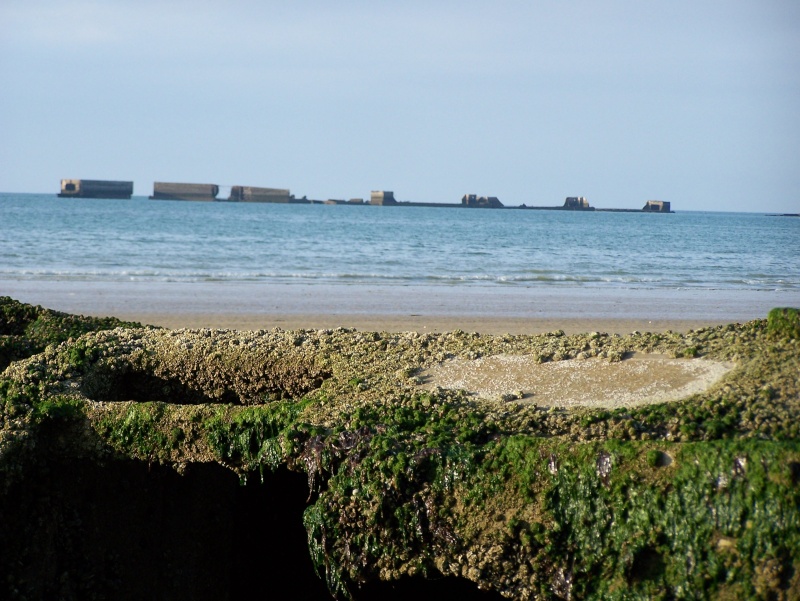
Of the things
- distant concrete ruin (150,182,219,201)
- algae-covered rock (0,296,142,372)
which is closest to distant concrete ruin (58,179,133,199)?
distant concrete ruin (150,182,219,201)

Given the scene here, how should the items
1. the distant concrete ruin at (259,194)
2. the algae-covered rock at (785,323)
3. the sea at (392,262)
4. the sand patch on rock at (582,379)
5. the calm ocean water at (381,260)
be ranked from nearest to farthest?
the sand patch on rock at (582,379) < the algae-covered rock at (785,323) < the sea at (392,262) < the calm ocean water at (381,260) < the distant concrete ruin at (259,194)

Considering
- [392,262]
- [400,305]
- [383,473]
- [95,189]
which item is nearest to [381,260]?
[392,262]

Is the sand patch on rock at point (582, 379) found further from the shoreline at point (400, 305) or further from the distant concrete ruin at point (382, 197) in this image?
the distant concrete ruin at point (382, 197)

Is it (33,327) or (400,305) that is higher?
(33,327)

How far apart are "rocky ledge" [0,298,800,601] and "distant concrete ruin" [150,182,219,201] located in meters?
127

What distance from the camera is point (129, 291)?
18.7m

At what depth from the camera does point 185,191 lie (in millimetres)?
130875

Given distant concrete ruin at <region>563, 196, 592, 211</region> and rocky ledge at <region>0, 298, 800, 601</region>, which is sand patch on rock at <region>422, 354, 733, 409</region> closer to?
rocky ledge at <region>0, 298, 800, 601</region>

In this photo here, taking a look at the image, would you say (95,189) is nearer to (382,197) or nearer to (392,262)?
(382,197)

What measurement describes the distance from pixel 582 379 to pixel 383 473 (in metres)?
1.22

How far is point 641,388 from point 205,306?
514 inches

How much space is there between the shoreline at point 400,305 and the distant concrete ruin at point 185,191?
111 metres

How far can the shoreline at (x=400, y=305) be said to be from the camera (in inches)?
563

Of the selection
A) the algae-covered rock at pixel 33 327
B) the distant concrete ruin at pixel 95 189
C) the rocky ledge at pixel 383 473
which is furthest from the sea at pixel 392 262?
the distant concrete ruin at pixel 95 189
